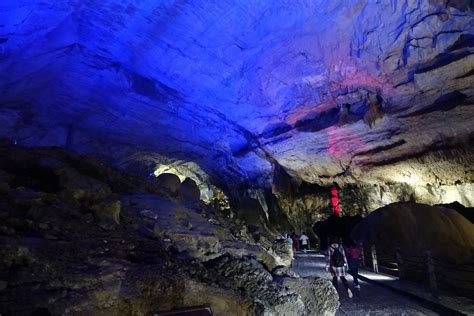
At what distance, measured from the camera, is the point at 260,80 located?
12.0m

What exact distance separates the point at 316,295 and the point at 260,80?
8068 millimetres

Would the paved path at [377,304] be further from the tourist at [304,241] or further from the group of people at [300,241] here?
the tourist at [304,241]

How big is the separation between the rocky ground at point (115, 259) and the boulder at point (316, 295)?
17 mm

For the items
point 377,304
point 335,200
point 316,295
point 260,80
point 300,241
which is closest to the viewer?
point 316,295

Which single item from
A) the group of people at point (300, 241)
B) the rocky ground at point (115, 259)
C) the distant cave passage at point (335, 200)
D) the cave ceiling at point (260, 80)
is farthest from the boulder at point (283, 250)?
the group of people at point (300, 241)

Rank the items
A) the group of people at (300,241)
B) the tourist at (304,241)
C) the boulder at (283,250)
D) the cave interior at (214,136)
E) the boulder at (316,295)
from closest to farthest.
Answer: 1. the cave interior at (214,136)
2. the boulder at (316,295)
3. the boulder at (283,250)
4. the group of people at (300,241)
5. the tourist at (304,241)

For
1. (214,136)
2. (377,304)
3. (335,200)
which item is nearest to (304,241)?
(335,200)

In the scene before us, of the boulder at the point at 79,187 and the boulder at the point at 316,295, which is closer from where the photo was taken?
the boulder at the point at 316,295

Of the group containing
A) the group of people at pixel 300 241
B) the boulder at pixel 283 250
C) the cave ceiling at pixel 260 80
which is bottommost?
the boulder at pixel 283 250

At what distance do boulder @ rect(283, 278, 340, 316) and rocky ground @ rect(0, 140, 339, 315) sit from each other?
0.02 meters

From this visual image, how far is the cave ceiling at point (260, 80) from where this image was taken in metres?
9.01

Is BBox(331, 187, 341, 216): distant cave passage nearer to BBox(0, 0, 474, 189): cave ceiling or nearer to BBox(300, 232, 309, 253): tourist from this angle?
BBox(0, 0, 474, 189): cave ceiling

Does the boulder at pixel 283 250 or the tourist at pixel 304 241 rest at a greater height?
the tourist at pixel 304 241

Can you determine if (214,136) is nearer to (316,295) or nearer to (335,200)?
(335,200)
